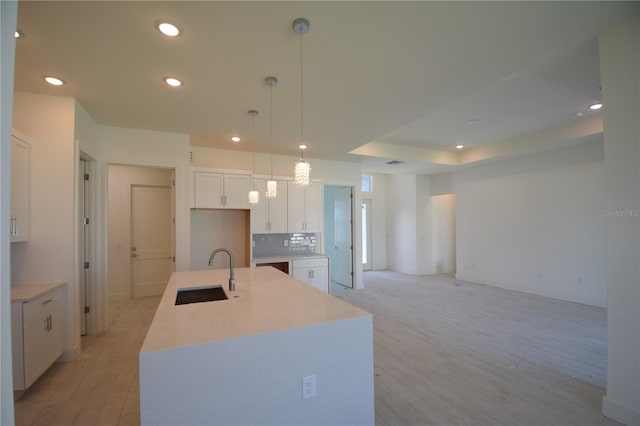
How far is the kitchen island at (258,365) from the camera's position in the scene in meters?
1.39

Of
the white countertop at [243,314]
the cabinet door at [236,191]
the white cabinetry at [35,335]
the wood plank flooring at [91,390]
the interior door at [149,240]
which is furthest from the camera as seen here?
the interior door at [149,240]

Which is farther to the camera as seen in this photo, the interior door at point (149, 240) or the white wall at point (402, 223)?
the white wall at point (402, 223)

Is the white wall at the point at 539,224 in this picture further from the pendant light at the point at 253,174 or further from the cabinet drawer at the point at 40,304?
the cabinet drawer at the point at 40,304

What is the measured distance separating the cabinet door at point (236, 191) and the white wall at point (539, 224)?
18.0 ft

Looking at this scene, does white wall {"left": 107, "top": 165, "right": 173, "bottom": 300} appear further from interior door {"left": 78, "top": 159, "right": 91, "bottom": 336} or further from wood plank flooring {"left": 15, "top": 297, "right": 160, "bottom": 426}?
wood plank flooring {"left": 15, "top": 297, "right": 160, "bottom": 426}

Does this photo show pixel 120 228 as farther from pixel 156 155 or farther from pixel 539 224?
pixel 539 224

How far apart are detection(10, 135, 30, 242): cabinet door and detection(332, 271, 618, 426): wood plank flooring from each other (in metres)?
3.64

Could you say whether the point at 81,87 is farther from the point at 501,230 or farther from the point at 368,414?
the point at 501,230

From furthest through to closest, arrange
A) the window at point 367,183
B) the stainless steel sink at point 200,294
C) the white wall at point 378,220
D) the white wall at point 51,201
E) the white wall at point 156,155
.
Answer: the window at point 367,183
the white wall at point 378,220
the white wall at point 156,155
the white wall at point 51,201
the stainless steel sink at point 200,294

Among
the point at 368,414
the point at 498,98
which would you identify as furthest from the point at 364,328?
the point at 498,98

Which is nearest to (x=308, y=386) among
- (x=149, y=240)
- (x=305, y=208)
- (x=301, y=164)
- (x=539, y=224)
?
(x=301, y=164)

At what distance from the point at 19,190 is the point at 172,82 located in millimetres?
1819

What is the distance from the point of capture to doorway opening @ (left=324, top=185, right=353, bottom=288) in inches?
256

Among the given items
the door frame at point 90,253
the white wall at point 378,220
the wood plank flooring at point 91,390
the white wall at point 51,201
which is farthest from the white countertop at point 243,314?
the white wall at point 378,220
